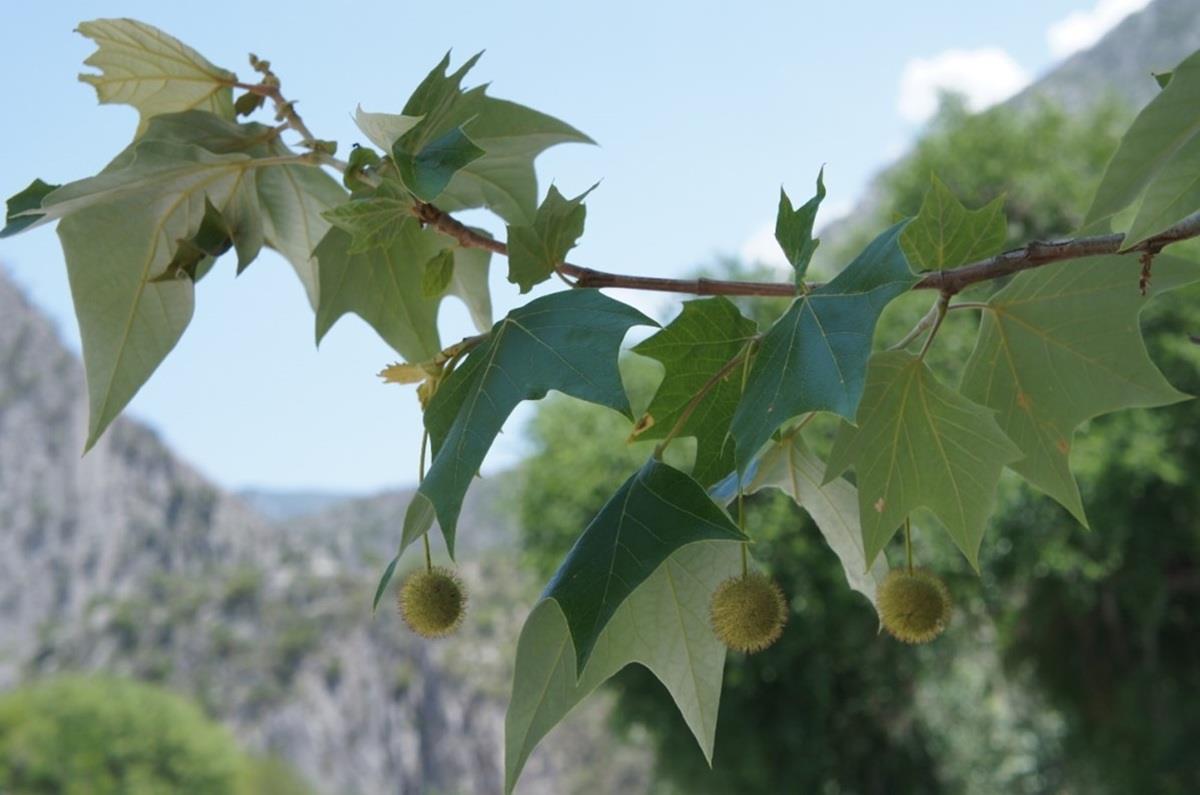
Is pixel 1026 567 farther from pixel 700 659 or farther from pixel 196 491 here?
pixel 196 491

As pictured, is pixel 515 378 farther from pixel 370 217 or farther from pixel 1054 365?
pixel 1054 365

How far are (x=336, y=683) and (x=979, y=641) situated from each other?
13121 mm

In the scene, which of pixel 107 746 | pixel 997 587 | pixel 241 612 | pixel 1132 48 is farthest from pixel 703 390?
pixel 1132 48

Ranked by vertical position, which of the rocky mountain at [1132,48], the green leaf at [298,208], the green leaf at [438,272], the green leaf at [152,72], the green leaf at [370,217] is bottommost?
the green leaf at [438,272]

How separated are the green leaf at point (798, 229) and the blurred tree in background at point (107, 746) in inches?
486

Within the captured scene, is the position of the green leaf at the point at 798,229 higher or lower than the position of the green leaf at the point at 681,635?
higher

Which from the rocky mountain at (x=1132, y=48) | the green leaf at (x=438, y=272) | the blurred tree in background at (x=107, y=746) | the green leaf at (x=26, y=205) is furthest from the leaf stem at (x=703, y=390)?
the rocky mountain at (x=1132, y=48)

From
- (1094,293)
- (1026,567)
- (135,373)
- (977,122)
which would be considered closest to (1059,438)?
(1094,293)

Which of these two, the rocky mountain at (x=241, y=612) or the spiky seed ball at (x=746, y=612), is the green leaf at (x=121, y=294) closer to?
the spiky seed ball at (x=746, y=612)

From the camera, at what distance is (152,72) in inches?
20.8

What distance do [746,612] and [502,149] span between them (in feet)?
0.69

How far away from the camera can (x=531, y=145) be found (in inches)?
19.5

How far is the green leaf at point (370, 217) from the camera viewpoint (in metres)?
0.41

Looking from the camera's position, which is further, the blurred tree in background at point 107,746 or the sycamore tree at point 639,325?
the blurred tree in background at point 107,746
